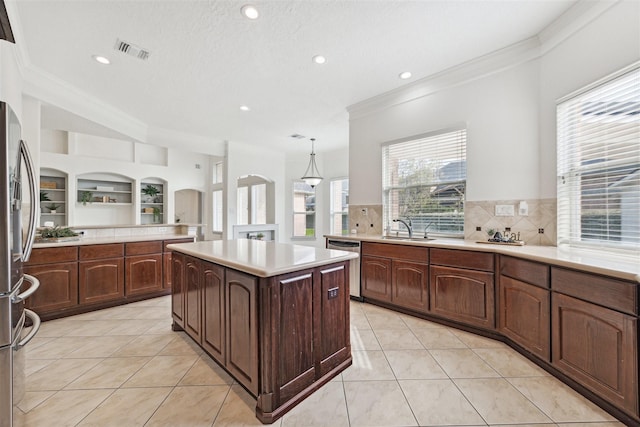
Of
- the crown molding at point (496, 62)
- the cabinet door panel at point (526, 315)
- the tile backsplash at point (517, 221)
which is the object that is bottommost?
the cabinet door panel at point (526, 315)

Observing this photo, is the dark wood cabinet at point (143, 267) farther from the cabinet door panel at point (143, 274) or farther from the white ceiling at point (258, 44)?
the white ceiling at point (258, 44)

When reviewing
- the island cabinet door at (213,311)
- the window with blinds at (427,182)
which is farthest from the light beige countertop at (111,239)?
the window with blinds at (427,182)

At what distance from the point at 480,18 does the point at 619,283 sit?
7.56 feet

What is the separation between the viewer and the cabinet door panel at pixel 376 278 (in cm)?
336

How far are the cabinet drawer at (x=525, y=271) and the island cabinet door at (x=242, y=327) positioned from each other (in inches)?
84.2

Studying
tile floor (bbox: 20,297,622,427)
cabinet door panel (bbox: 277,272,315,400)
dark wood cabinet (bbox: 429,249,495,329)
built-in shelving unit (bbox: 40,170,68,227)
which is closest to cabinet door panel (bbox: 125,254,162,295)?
tile floor (bbox: 20,297,622,427)

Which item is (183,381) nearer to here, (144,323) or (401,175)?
(144,323)

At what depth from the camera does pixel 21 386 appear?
165cm

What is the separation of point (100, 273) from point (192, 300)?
189cm

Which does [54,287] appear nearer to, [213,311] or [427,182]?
[213,311]

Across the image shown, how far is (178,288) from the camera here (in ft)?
8.95

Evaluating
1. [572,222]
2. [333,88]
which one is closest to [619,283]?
[572,222]

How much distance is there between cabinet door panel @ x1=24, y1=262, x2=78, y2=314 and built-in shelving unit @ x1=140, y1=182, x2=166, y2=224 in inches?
218

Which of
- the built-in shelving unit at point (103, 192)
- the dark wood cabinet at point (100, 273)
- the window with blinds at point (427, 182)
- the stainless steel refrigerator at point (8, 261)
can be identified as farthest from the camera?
the built-in shelving unit at point (103, 192)
